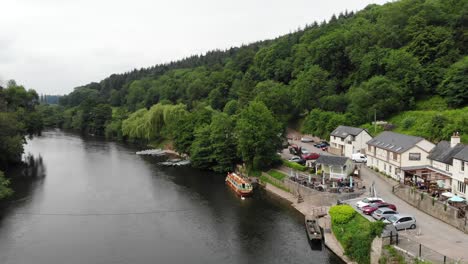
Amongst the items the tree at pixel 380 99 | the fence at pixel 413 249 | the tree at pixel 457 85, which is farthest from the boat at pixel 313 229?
the tree at pixel 457 85

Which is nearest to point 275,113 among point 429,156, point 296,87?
point 296,87

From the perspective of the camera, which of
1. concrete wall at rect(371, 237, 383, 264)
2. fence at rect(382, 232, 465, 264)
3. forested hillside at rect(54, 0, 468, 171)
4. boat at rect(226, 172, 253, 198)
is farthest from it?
forested hillside at rect(54, 0, 468, 171)

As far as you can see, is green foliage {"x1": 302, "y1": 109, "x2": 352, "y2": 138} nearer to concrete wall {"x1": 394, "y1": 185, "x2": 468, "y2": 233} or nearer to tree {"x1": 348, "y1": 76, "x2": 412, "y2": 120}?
tree {"x1": 348, "y1": 76, "x2": 412, "y2": 120}

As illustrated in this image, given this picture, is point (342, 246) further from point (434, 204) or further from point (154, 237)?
point (154, 237)

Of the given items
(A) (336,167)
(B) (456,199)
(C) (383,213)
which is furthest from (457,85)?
(C) (383,213)

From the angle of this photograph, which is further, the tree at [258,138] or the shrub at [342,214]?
the tree at [258,138]

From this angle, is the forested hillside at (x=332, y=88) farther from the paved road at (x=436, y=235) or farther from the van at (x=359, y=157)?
the paved road at (x=436, y=235)

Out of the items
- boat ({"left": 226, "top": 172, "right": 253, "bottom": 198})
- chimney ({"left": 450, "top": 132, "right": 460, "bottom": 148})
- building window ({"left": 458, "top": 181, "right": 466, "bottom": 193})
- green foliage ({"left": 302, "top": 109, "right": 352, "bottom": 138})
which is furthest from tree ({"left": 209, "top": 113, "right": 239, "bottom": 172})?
building window ({"left": 458, "top": 181, "right": 466, "bottom": 193})
